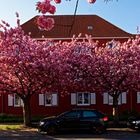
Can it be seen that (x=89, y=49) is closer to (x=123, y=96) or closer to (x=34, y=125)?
(x=34, y=125)

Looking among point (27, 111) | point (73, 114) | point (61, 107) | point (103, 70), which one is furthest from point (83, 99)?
point (73, 114)

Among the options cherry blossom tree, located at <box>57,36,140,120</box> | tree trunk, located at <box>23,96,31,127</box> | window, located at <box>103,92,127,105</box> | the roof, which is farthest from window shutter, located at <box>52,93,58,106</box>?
tree trunk, located at <box>23,96,31,127</box>

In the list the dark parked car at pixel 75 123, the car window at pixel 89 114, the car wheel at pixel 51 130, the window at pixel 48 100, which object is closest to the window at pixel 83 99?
the window at pixel 48 100

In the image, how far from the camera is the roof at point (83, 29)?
50906 millimetres

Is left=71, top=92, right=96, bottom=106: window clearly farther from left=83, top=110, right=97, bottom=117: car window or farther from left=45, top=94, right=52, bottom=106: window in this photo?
left=83, top=110, right=97, bottom=117: car window

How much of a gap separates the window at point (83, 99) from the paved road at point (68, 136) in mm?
17768

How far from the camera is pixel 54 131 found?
26812mm

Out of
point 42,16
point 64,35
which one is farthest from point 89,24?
point 42,16

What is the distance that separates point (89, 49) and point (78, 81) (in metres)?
2.82

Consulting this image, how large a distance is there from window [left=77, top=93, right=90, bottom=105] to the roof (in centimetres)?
651

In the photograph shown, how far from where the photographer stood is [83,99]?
48.3 m

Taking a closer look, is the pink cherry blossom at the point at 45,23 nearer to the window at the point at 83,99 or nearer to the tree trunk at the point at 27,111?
the tree trunk at the point at 27,111

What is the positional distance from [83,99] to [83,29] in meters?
8.72

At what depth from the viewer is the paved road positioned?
79.7 ft
